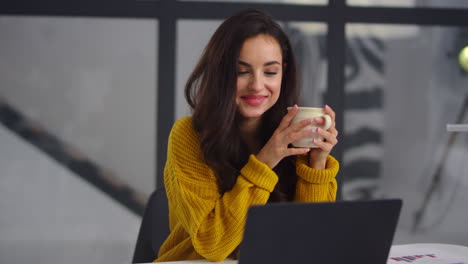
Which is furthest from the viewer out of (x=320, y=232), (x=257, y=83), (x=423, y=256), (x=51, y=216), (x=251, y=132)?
(x=51, y=216)

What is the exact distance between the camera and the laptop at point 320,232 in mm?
742

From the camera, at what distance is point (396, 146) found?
10.5 feet

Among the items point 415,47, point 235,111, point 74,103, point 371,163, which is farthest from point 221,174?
point 415,47

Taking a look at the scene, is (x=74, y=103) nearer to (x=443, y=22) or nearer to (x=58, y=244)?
(x=58, y=244)

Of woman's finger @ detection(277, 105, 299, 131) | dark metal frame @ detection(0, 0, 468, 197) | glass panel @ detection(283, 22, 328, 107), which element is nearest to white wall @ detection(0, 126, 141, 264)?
dark metal frame @ detection(0, 0, 468, 197)

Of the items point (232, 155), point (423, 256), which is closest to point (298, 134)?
point (232, 155)

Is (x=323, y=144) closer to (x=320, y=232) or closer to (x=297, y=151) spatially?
(x=297, y=151)

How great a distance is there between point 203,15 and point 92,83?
2.62ft

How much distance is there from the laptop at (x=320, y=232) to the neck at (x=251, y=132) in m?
0.72

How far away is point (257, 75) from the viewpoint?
4.41 ft

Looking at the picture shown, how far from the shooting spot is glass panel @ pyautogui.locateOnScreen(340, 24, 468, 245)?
3162mm

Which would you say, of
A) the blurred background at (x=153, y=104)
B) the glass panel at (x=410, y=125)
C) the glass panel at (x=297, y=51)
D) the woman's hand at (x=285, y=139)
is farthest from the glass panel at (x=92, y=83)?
the woman's hand at (x=285, y=139)

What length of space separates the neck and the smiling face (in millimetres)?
135

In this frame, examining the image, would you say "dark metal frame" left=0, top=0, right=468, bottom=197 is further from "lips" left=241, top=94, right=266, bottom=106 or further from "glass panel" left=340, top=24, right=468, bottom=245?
"lips" left=241, top=94, right=266, bottom=106
